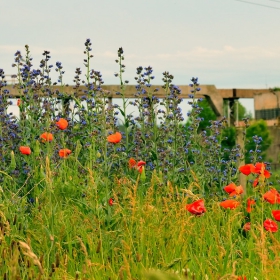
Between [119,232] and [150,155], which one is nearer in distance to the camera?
[119,232]

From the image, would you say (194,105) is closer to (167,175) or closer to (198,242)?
(167,175)

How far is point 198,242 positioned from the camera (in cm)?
374

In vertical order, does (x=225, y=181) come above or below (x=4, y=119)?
below

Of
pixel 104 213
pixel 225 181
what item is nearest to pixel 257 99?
pixel 225 181

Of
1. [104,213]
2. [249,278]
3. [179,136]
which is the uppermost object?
[179,136]

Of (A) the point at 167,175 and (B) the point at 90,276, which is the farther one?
(A) the point at 167,175

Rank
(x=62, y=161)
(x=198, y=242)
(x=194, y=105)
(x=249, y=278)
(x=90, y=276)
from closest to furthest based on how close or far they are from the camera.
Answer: (x=90, y=276), (x=249, y=278), (x=198, y=242), (x=62, y=161), (x=194, y=105)

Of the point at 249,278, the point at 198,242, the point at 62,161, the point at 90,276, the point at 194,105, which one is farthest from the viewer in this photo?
the point at 194,105

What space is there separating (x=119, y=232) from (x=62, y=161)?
1.44 meters

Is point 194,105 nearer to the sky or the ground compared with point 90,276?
nearer to the sky

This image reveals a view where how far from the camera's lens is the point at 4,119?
219 inches

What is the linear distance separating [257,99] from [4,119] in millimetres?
26395

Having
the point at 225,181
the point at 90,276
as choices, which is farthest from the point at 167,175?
the point at 90,276

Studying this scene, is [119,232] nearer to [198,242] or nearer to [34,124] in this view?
[198,242]
